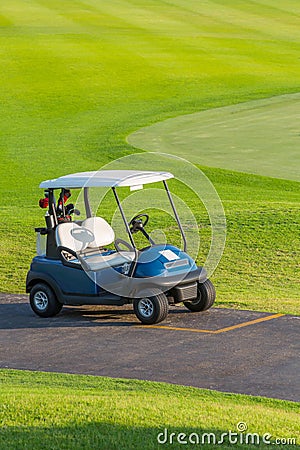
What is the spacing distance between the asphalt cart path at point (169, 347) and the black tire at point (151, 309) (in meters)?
0.12

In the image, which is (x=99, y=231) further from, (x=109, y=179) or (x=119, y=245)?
(x=109, y=179)

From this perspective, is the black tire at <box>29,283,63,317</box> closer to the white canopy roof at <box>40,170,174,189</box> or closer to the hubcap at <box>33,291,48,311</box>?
the hubcap at <box>33,291,48,311</box>

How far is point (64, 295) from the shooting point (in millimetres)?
13539

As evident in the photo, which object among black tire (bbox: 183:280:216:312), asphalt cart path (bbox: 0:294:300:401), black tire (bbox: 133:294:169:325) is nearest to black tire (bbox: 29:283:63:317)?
asphalt cart path (bbox: 0:294:300:401)

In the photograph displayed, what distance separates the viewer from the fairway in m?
26.5

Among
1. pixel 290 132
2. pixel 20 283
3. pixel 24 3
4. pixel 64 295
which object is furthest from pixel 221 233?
pixel 24 3

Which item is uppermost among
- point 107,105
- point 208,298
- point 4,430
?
point 4,430

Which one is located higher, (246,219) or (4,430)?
(4,430)

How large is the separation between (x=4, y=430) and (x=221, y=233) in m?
11.0

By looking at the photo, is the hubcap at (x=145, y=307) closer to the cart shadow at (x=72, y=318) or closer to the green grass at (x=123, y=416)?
the cart shadow at (x=72, y=318)

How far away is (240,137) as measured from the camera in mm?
30578

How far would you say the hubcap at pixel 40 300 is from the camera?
13664mm

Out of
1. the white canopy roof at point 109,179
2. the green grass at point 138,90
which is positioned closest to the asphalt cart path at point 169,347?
the green grass at point 138,90

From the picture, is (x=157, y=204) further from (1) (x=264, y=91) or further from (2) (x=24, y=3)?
(2) (x=24, y=3)
